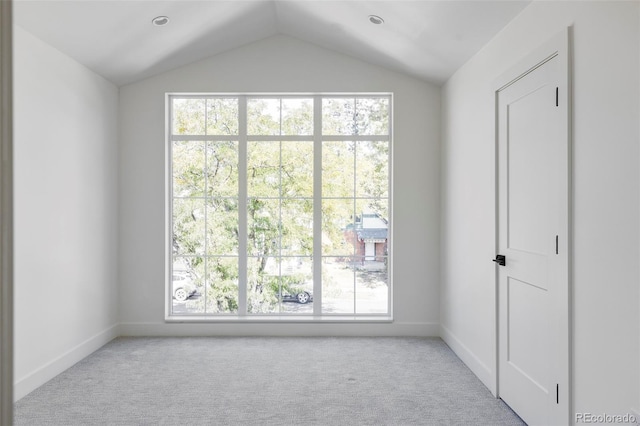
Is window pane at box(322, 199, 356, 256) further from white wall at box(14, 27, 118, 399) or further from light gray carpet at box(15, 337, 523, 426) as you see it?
white wall at box(14, 27, 118, 399)

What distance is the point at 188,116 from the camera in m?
4.54

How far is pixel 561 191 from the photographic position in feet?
7.27

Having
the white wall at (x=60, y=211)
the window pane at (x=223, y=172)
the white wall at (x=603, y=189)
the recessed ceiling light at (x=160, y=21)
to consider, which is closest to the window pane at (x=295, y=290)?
the window pane at (x=223, y=172)

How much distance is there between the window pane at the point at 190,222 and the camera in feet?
14.8

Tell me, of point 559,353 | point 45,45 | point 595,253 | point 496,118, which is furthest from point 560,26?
point 45,45

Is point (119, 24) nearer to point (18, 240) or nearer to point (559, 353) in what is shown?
point (18, 240)

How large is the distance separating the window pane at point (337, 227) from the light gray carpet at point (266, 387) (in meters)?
0.96

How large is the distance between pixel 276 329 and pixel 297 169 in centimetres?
167

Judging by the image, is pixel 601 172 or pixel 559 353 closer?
pixel 601 172

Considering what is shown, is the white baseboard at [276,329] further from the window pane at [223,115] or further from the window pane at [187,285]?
the window pane at [223,115]

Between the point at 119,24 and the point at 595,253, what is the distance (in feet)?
11.5

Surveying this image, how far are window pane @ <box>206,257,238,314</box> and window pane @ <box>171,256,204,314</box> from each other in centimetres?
9
